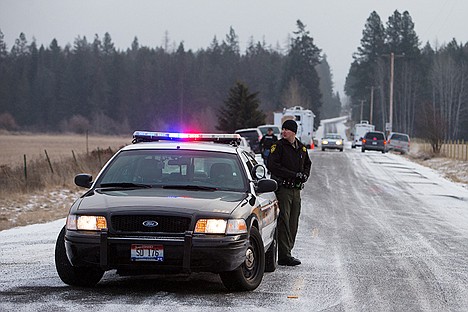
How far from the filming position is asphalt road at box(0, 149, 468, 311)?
7816 mm

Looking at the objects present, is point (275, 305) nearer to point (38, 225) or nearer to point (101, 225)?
point (101, 225)

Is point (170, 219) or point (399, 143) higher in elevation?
point (170, 219)

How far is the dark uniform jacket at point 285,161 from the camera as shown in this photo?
10562 millimetres

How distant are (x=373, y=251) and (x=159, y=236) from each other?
16.8 ft

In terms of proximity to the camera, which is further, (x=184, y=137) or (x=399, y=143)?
(x=399, y=143)

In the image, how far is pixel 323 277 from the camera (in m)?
9.64

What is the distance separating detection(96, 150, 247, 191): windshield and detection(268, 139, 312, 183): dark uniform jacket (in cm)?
120

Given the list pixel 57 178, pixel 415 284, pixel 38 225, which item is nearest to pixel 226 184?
pixel 415 284

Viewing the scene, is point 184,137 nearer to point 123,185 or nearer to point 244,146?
point 123,185

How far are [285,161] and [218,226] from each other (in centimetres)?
282

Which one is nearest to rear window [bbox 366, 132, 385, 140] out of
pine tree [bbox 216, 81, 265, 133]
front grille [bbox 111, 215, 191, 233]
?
pine tree [bbox 216, 81, 265, 133]

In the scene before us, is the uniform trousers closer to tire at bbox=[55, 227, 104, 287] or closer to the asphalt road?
the asphalt road

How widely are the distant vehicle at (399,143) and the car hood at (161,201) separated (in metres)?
49.7

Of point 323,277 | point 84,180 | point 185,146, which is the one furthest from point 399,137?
point 84,180
